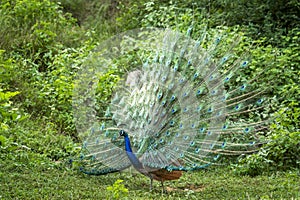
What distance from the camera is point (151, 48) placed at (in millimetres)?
10703

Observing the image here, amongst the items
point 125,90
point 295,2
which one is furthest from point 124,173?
point 295,2

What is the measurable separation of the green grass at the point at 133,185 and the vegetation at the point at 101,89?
0.04ft

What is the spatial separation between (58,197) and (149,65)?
7.15ft

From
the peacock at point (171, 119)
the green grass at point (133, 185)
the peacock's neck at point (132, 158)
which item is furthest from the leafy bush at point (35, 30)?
the peacock's neck at point (132, 158)

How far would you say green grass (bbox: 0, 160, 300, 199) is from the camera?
6.87 meters

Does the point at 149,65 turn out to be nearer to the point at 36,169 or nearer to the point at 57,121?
the point at 36,169

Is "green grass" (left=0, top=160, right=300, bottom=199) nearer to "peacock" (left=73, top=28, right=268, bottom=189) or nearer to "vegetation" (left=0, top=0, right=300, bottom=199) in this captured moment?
"vegetation" (left=0, top=0, right=300, bottom=199)

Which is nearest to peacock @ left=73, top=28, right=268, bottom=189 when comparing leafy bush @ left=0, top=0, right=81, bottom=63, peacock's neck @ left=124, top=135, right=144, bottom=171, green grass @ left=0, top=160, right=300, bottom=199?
peacock's neck @ left=124, top=135, right=144, bottom=171

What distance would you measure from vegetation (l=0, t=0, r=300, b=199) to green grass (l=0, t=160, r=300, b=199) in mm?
13

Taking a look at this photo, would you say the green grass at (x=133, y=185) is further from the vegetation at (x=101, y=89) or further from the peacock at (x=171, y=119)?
the peacock at (x=171, y=119)

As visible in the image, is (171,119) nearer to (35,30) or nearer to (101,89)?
(101,89)

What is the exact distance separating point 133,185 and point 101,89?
2.66m

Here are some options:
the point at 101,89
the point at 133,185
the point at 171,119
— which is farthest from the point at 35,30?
the point at 171,119

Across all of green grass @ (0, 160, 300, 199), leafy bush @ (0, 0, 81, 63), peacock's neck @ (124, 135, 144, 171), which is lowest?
green grass @ (0, 160, 300, 199)
